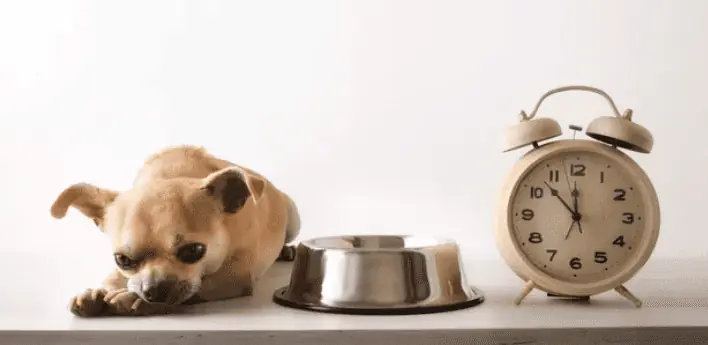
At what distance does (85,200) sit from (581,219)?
0.58 metres

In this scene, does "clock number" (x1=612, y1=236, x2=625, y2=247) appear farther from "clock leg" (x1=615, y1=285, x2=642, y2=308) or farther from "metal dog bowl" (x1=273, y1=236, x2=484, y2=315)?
"metal dog bowl" (x1=273, y1=236, x2=484, y2=315)

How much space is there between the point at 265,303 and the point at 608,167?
44 centimetres

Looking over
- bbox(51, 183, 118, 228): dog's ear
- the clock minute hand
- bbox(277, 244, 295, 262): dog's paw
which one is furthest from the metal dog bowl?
bbox(277, 244, 295, 262): dog's paw

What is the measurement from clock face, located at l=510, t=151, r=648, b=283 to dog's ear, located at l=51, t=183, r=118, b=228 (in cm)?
48

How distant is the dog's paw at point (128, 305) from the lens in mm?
941

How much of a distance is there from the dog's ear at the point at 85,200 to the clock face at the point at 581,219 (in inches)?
19.0

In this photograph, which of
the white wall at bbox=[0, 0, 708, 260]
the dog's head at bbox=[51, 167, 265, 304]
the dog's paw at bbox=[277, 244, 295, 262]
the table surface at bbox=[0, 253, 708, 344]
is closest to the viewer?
the table surface at bbox=[0, 253, 708, 344]

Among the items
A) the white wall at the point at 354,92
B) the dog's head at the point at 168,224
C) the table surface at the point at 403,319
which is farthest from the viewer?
the white wall at the point at 354,92

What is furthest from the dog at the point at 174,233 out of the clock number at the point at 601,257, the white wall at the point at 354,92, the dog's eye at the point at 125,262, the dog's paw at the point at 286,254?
the white wall at the point at 354,92

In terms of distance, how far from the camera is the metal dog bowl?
98 centimetres

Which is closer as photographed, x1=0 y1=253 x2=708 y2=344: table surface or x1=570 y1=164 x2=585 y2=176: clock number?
x1=0 y1=253 x2=708 y2=344: table surface

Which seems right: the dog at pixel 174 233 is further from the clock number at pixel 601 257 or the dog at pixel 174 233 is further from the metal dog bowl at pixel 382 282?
the clock number at pixel 601 257

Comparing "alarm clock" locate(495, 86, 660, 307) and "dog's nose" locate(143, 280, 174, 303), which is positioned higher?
"alarm clock" locate(495, 86, 660, 307)

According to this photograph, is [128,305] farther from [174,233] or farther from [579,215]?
[579,215]
